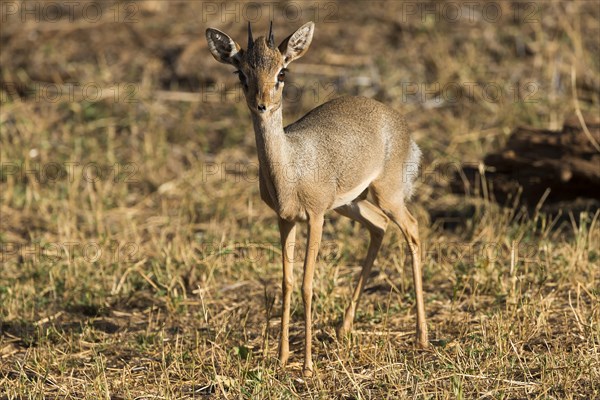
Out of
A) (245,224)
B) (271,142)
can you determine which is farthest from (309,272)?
(245,224)

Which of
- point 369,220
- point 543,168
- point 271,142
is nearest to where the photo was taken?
point 271,142

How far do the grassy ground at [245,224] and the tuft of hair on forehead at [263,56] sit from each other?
5.72ft

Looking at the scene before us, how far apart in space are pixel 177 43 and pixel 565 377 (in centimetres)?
753

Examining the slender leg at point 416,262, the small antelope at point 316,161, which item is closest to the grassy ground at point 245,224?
the slender leg at point 416,262

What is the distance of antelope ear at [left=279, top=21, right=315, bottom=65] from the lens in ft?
17.8

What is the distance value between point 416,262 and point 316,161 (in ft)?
3.44

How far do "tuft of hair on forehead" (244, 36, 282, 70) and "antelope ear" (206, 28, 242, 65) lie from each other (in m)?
0.14

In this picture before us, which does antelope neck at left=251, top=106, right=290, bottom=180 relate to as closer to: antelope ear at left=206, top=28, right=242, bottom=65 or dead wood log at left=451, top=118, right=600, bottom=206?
antelope ear at left=206, top=28, right=242, bottom=65

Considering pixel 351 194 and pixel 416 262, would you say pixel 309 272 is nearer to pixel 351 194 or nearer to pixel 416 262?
pixel 351 194

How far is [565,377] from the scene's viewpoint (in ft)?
17.1

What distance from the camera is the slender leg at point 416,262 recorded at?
6.11 metres

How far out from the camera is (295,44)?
5535 millimetres

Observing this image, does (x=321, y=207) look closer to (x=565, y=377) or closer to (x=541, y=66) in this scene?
(x=565, y=377)

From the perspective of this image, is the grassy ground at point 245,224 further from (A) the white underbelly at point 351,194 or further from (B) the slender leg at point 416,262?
(A) the white underbelly at point 351,194
